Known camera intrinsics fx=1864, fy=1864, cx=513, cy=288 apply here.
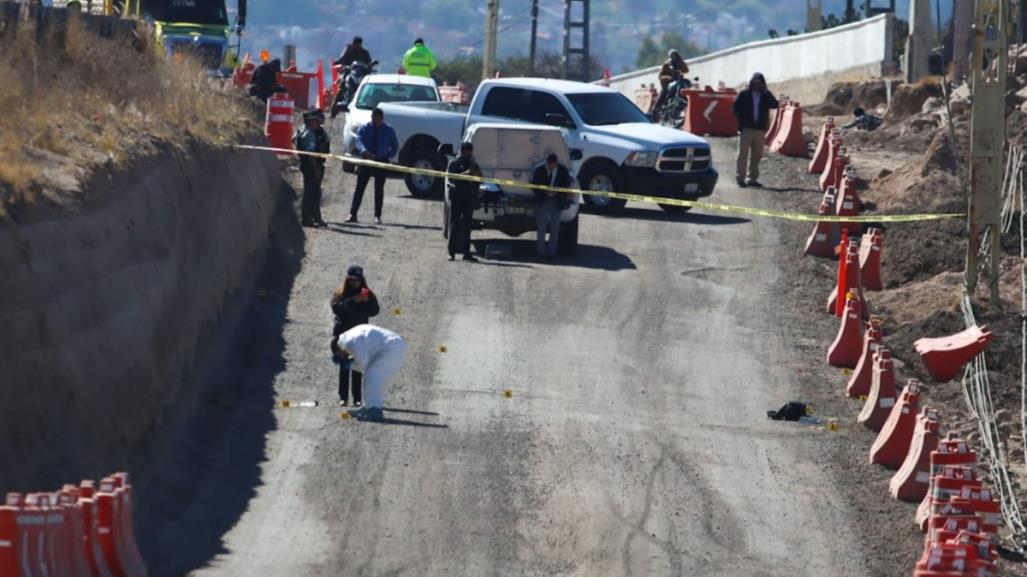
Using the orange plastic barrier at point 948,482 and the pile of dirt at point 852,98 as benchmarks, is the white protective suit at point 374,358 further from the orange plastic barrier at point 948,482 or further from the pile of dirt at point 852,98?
the pile of dirt at point 852,98

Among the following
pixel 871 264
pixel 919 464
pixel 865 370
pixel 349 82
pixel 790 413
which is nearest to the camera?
pixel 919 464

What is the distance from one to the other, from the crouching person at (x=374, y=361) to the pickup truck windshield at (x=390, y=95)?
14224 mm

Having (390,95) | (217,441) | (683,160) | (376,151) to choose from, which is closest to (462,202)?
(376,151)

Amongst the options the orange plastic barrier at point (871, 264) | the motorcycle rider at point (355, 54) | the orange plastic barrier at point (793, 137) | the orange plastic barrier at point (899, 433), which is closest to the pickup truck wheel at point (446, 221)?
the orange plastic barrier at point (871, 264)

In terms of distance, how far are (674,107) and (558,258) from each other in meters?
15.6

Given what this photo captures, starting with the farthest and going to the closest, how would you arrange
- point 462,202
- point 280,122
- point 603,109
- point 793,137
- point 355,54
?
point 355,54 → point 793,137 → point 280,122 → point 603,109 → point 462,202

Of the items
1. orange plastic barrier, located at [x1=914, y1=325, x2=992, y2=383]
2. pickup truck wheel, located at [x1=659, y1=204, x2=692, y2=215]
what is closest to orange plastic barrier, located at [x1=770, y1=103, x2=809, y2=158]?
pickup truck wheel, located at [x1=659, y1=204, x2=692, y2=215]

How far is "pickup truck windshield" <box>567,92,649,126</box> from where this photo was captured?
91.5 ft

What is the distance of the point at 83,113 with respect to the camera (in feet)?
62.2

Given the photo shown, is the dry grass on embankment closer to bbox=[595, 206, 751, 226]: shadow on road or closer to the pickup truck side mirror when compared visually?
the pickup truck side mirror

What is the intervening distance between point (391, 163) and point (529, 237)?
284 centimetres

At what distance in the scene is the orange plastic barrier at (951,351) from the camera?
18.8 meters

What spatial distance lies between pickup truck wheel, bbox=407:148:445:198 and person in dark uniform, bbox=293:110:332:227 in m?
2.81

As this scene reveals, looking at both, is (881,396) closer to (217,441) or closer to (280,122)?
(217,441)
